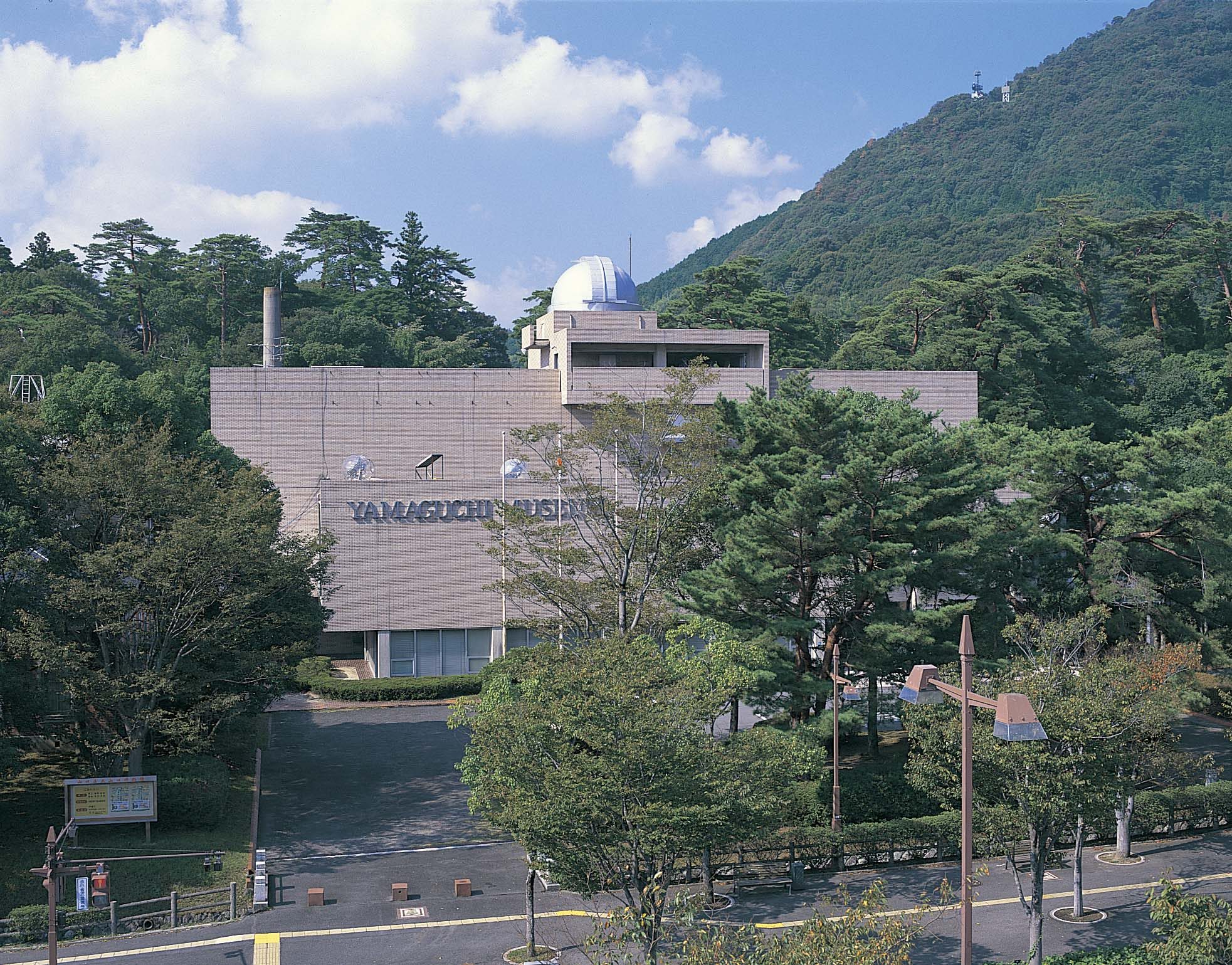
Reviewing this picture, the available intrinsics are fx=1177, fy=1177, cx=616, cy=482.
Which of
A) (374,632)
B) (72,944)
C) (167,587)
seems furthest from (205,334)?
(72,944)

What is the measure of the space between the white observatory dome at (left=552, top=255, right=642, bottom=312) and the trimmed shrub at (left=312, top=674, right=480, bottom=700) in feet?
79.0

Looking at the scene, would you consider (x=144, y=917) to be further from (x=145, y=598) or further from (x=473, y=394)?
(x=473, y=394)

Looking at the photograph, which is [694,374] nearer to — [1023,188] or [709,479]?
[709,479]

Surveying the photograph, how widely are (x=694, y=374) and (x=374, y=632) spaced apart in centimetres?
1987

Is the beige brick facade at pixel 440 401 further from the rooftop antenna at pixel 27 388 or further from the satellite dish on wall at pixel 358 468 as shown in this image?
the rooftop antenna at pixel 27 388

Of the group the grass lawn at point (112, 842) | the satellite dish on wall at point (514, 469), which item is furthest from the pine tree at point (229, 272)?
the grass lawn at point (112, 842)

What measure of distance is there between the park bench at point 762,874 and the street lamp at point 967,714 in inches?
445

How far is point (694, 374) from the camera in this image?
37.2 metres

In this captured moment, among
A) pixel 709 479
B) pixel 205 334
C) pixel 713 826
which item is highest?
pixel 205 334

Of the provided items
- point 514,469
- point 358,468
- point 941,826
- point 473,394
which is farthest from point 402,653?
point 941,826

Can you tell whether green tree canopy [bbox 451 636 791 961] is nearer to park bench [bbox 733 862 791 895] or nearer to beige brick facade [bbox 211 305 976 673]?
park bench [bbox 733 862 791 895]

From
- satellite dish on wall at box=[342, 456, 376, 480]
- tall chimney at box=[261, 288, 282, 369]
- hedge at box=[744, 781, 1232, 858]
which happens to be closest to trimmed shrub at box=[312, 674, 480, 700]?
satellite dish on wall at box=[342, 456, 376, 480]

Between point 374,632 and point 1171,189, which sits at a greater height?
point 1171,189

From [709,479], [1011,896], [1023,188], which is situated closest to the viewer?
[1011,896]
